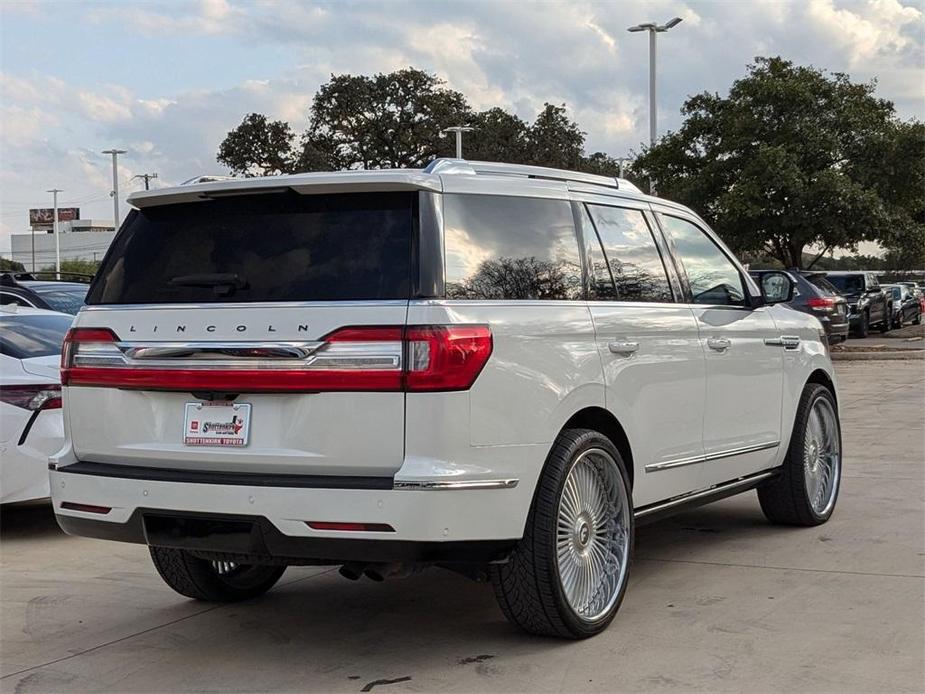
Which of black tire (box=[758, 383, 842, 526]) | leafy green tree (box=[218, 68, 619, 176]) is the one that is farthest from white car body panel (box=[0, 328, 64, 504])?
leafy green tree (box=[218, 68, 619, 176])

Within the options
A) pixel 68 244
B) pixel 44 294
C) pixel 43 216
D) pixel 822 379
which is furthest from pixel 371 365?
pixel 43 216

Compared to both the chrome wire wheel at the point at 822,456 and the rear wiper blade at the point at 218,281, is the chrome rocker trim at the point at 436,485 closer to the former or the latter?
the rear wiper blade at the point at 218,281

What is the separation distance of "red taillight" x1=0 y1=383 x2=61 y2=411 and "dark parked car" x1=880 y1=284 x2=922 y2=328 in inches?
1310

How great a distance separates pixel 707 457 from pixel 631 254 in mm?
1141

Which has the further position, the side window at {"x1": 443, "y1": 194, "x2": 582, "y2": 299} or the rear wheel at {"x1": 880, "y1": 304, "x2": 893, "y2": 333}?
the rear wheel at {"x1": 880, "y1": 304, "x2": 893, "y2": 333}

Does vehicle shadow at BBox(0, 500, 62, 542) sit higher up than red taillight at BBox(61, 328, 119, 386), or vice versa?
red taillight at BBox(61, 328, 119, 386)

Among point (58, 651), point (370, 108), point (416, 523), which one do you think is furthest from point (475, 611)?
point (370, 108)

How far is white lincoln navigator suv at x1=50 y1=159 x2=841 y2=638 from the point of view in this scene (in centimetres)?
454

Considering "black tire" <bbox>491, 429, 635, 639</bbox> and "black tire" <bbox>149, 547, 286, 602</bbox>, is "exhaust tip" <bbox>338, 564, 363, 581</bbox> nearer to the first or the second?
"black tire" <bbox>491, 429, 635, 639</bbox>

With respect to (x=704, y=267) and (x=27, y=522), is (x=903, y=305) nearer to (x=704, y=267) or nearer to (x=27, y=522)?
(x=704, y=267)

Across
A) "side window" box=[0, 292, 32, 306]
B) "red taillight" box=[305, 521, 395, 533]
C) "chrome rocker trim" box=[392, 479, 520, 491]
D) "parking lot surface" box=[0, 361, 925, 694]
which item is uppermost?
"side window" box=[0, 292, 32, 306]

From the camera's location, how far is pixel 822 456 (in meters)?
7.86

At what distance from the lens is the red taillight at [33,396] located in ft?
24.9

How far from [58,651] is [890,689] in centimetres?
337
